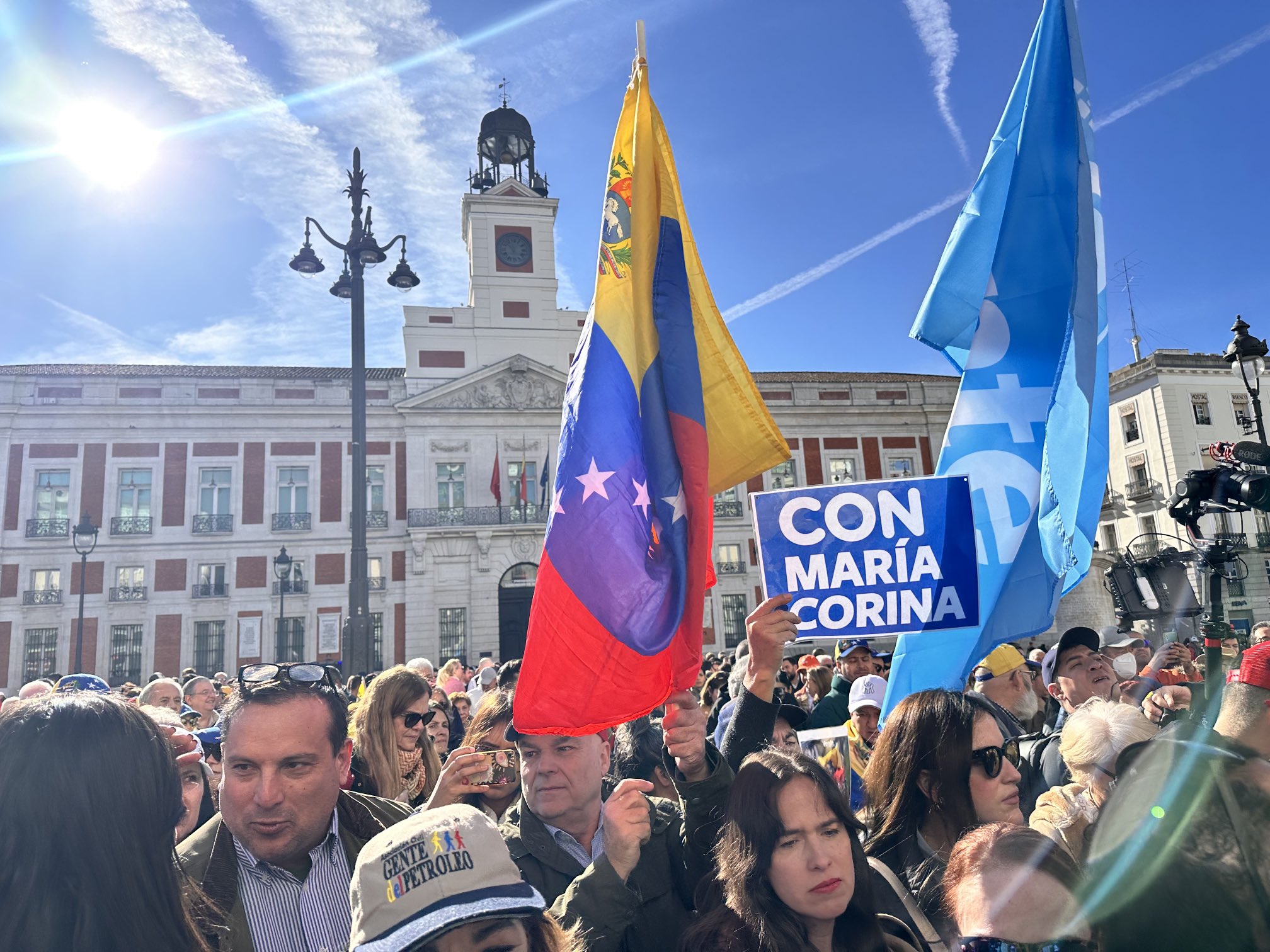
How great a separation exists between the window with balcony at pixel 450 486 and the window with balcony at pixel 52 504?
12241 mm


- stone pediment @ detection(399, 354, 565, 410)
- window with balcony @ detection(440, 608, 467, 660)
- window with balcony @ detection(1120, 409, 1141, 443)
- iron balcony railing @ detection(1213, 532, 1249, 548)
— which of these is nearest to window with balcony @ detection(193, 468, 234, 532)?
stone pediment @ detection(399, 354, 565, 410)

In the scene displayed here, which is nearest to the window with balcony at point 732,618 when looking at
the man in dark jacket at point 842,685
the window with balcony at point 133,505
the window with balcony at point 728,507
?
the window with balcony at point 728,507

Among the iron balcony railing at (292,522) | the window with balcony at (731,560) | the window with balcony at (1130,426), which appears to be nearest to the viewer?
the iron balcony railing at (292,522)

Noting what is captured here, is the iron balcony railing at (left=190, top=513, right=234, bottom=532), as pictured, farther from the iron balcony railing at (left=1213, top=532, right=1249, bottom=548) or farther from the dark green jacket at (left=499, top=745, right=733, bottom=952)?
the iron balcony railing at (left=1213, top=532, right=1249, bottom=548)

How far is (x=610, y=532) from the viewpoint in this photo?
141 inches

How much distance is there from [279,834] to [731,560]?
3243cm

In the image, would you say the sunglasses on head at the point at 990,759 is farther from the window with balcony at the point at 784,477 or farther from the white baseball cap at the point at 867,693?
the window with balcony at the point at 784,477

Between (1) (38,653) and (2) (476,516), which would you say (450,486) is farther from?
(1) (38,653)

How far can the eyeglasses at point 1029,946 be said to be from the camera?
1.79 m

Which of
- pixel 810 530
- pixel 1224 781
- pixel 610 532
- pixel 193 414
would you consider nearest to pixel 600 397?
pixel 610 532

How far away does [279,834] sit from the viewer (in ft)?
8.07

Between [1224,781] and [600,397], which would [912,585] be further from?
[1224,781]

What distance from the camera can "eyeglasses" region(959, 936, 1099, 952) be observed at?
1794 millimetres

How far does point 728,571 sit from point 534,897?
1289 inches
